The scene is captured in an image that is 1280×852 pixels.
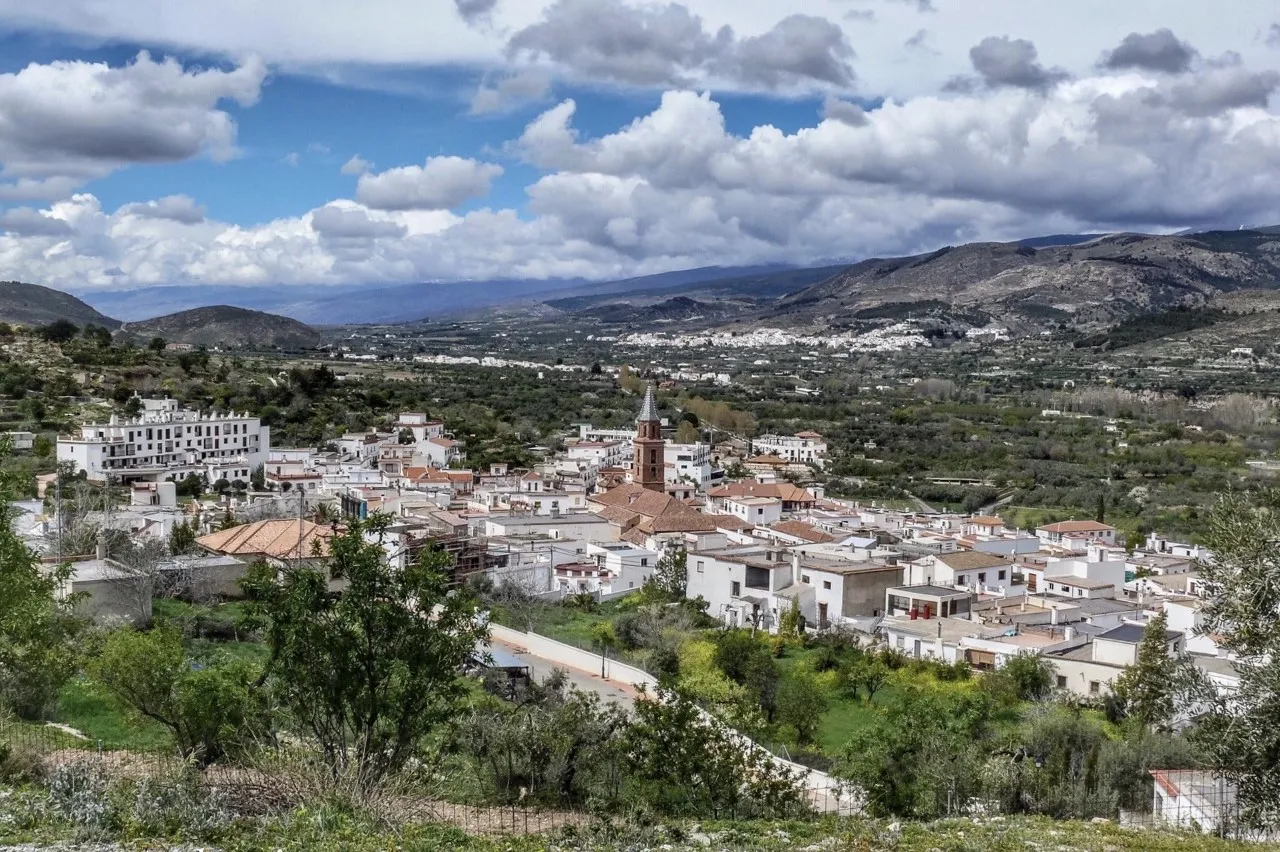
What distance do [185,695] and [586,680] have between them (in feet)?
32.6

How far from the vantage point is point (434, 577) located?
9008 mm

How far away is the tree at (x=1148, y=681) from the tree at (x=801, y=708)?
201 inches

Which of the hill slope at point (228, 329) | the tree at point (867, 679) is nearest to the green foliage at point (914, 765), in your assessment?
the tree at point (867, 679)

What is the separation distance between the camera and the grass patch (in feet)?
41.6

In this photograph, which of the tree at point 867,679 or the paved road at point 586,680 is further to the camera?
the tree at point 867,679

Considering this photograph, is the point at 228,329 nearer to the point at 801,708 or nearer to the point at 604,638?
the point at 604,638

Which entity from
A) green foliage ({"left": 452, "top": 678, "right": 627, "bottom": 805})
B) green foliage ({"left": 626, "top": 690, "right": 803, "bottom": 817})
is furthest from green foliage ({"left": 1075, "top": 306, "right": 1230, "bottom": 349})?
green foliage ({"left": 452, "top": 678, "right": 627, "bottom": 805})

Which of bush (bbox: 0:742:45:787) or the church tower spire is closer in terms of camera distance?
bush (bbox: 0:742:45:787)

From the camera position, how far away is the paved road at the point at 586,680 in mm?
19391

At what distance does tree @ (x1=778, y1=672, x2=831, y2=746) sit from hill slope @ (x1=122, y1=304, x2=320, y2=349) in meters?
117

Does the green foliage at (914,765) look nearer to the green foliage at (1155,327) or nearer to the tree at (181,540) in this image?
the tree at (181,540)

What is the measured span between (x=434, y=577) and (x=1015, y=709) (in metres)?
14.3

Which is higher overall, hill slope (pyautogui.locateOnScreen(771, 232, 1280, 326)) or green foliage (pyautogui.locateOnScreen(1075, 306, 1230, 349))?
hill slope (pyautogui.locateOnScreen(771, 232, 1280, 326))

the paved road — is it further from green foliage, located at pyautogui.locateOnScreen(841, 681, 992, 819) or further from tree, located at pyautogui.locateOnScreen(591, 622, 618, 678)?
green foliage, located at pyautogui.locateOnScreen(841, 681, 992, 819)
